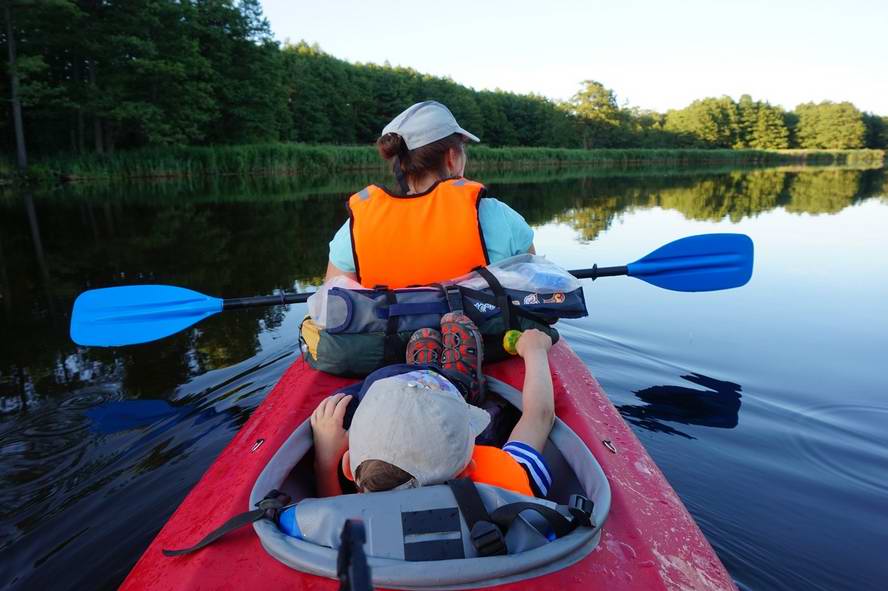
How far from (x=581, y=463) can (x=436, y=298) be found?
89 centimetres

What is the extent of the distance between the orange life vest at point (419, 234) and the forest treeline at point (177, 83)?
820 inches

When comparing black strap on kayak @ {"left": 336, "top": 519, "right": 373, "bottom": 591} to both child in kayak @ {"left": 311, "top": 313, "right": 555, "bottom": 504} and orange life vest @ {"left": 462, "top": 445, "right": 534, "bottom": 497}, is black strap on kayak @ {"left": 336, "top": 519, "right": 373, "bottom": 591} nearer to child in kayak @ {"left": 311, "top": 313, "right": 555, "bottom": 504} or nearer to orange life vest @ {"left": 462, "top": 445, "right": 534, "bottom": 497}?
child in kayak @ {"left": 311, "top": 313, "right": 555, "bottom": 504}

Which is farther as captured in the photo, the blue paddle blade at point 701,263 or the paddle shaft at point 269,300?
the blue paddle blade at point 701,263

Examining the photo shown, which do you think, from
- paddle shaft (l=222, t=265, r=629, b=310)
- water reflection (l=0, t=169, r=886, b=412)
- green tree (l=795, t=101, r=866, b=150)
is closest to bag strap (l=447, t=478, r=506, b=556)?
paddle shaft (l=222, t=265, r=629, b=310)

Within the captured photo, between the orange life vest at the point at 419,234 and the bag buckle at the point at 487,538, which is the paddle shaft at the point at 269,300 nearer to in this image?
the orange life vest at the point at 419,234

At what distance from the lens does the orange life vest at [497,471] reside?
116cm

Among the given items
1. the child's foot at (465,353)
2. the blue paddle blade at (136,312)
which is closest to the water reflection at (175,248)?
the blue paddle blade at (136,312)

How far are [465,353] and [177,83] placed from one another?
2427cm

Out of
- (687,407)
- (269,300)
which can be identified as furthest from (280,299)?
(687,407)

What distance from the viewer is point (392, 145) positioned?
2.25 metres

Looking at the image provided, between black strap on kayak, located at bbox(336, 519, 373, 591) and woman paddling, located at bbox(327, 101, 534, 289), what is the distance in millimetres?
1693

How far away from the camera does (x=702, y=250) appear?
330 centimetres

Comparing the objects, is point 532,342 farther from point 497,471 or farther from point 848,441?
point 848,441

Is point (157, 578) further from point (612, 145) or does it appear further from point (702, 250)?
point (612, 145)
